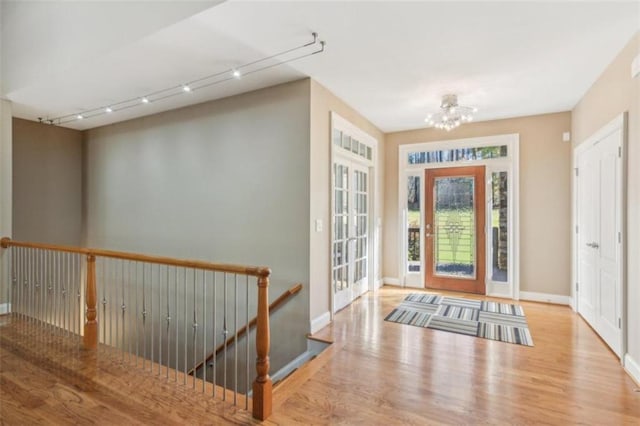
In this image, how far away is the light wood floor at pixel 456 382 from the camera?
2051 mm

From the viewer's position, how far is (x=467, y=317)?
12.8ft

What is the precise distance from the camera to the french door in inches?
161

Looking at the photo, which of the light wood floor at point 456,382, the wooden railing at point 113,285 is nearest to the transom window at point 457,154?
the light wood floor at point 456,382

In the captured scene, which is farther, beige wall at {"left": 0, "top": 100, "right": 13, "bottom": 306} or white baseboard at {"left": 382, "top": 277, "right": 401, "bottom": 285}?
white baseboard at {"left": 382, "top": 277, "right": 401, "bottom": 285}

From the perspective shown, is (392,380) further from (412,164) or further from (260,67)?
(412,164)

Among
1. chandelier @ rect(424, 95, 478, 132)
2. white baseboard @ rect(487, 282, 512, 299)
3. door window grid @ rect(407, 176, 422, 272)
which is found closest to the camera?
chandelier @ rect(424, 95, 478, 132)

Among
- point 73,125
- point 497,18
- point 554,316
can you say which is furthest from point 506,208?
point 73,125

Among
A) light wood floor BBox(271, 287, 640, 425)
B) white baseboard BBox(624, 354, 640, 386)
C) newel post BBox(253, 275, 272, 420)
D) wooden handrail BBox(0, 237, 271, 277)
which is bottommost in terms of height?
light wood floor BBox(271, 287, 640, 425)

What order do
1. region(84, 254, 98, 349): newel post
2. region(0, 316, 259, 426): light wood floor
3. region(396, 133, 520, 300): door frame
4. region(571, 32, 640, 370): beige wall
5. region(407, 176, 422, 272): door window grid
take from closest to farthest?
region(0, 316, 259, 426): light wood floor < region(571, 32, 640, 370): beige wall < region(84, 254, 98, 349): newel post < region(396, 133, 520, 300): door frame < region(407, 176, 422, 272): door window grid

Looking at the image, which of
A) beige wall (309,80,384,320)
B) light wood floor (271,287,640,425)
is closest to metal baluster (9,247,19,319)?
beige wall (309,80,384,320)

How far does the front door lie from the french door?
1113 millimetres

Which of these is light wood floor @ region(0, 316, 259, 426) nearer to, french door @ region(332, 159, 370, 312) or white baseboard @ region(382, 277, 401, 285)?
french door @ region(332, 159, 370, 312)

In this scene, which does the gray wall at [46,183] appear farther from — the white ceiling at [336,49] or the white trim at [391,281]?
the white trim at [391,281]

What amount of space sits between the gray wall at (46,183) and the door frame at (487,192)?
221 inches
